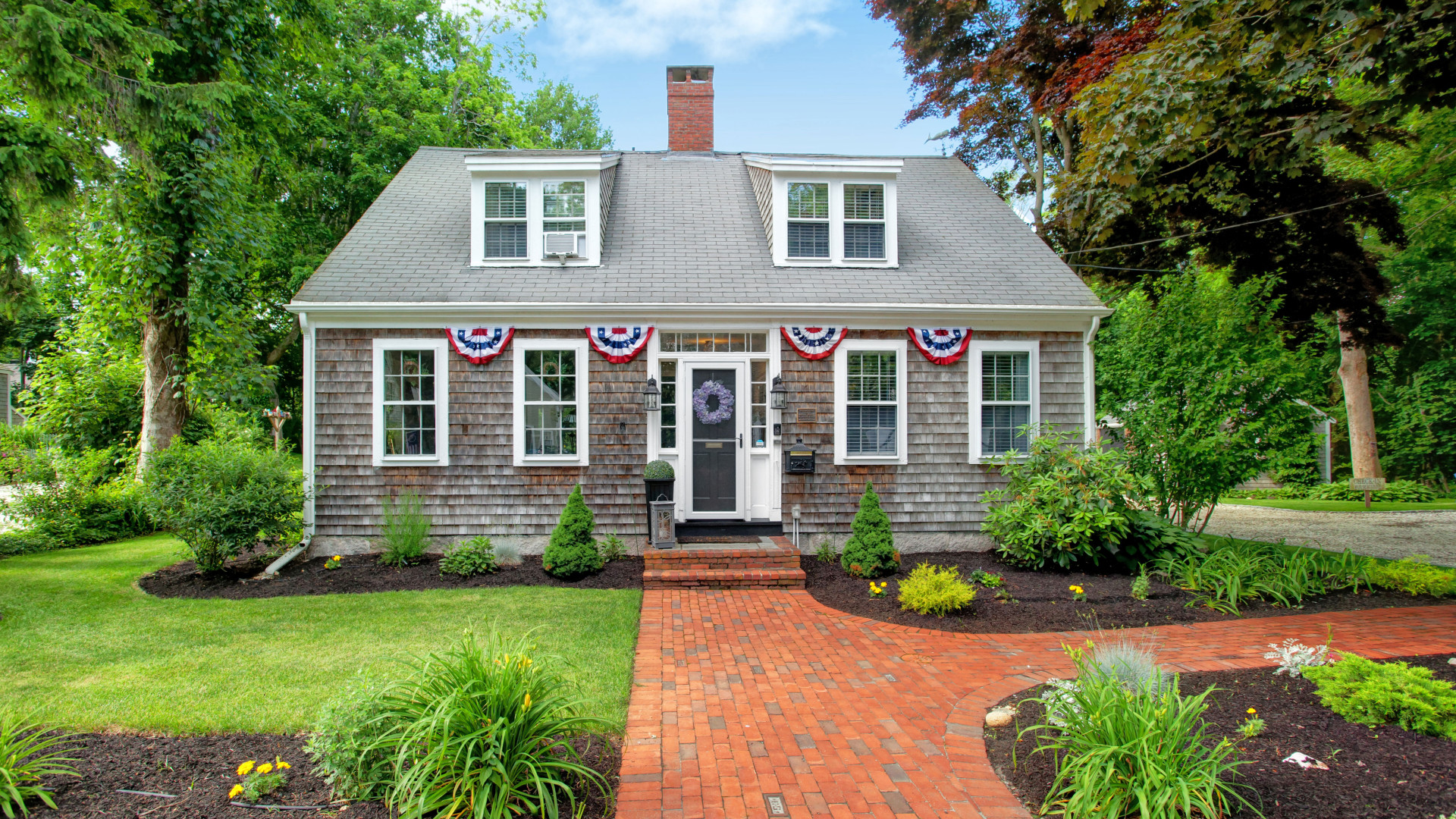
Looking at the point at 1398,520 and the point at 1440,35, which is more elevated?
the point at 1440,35

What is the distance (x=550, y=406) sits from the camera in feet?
28.2

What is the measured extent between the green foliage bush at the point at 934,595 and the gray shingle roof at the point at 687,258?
378cm

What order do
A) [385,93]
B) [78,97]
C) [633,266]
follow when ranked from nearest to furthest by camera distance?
[78,97] → [633,266] → [385,93]

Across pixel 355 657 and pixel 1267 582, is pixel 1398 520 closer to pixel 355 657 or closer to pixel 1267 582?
pixel 1267 582

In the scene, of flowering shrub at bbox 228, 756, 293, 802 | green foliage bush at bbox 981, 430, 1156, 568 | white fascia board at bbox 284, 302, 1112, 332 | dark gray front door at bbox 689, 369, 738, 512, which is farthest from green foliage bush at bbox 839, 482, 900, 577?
flowering shrub at bbox 228, 756, 293, 802

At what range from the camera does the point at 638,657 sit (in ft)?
16.3

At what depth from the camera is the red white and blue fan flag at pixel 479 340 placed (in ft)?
27.8

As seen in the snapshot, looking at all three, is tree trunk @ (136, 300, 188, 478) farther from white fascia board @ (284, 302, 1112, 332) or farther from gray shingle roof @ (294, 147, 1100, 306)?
gray shingle roof @ (294, 147, 1100, 306)

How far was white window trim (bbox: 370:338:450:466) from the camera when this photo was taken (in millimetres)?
8406

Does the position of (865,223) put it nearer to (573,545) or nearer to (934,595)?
(934,595)

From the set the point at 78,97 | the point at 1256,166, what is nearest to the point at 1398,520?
the point at 1256,166

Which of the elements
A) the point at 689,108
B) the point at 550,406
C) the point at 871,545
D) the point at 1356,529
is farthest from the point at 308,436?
the point at 1356,529

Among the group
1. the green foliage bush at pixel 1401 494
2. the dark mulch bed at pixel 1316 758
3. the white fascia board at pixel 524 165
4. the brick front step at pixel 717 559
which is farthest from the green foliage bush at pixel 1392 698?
the green foliage bush at pixel 1401 494

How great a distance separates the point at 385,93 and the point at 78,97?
39.7ft
